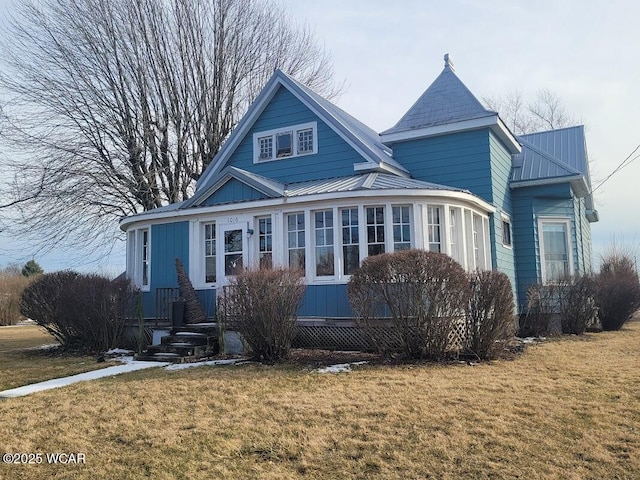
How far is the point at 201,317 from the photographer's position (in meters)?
11.8

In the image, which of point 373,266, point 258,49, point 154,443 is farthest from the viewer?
point 258,49

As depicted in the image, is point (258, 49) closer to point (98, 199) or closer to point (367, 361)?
point (98, 199)

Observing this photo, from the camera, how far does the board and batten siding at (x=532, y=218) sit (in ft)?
49.2

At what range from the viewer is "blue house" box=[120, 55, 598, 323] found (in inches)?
430

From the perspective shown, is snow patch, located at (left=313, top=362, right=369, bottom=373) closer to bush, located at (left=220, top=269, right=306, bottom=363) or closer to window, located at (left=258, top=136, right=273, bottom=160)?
bush, located at (left=220, top=269, right=306, bottom=363)

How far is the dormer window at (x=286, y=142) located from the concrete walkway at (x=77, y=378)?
23.0 feet

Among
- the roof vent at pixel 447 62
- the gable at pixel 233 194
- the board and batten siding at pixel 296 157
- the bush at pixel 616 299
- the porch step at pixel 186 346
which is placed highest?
the roof vent at pixel 447 62

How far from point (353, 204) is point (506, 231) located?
595cm

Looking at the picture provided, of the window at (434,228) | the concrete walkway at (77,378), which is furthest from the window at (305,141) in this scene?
the concrete walkway at (77,378)

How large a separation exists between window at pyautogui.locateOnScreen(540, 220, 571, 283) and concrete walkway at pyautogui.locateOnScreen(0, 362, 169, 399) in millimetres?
11284

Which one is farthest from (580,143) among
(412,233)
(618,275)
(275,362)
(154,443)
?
(154,443)

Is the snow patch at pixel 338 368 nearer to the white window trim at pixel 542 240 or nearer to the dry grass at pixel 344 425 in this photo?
the dry grass at pixel 344 425

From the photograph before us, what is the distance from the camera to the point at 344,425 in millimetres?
5129

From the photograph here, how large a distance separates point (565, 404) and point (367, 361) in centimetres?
373
